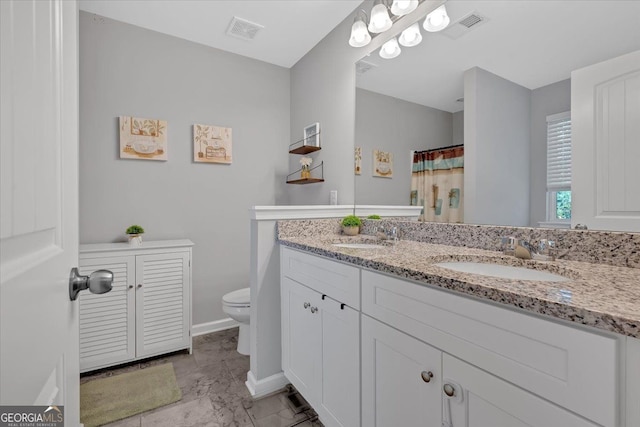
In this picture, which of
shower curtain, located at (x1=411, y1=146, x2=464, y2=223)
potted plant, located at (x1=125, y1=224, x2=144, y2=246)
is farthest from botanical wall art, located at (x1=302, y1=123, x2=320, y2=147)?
potted plant, located at (x1=125, y1=224, x2=144, y2=246)

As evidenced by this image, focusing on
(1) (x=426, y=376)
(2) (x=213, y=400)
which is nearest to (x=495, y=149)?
(1) (x=426, y=376)

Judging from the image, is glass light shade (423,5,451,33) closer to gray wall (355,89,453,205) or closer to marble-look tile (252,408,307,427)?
gray wall (355,89,453,205)

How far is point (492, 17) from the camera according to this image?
1.34m

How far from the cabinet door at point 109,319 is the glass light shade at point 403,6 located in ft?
7.87

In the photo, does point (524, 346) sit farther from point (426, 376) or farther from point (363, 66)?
point (363, 66)

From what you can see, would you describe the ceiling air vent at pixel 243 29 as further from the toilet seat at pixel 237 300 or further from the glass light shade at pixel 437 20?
the toilet seat at pixel 237 300

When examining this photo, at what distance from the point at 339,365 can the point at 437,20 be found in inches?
72.1

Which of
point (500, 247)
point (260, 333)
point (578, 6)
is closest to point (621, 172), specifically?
point (500, 247)

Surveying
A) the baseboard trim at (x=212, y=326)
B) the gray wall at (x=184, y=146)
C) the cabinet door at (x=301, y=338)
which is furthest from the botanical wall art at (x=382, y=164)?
the baseboard trim at (x=212, y=326)

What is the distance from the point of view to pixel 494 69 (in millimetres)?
1338

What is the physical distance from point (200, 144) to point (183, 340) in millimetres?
1654

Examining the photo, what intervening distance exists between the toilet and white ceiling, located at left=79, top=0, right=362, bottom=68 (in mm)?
2205

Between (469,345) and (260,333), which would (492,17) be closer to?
(469,345)

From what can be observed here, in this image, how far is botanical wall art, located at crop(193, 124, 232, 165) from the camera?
2.66 meters
